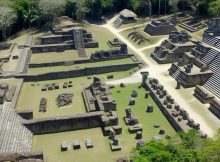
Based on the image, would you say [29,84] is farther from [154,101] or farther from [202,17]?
[202,17]

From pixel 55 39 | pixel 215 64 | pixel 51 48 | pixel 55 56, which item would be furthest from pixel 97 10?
pixel 215 64

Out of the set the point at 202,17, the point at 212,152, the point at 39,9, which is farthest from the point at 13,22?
the point at 212,152

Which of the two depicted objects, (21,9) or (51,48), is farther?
(21,9)

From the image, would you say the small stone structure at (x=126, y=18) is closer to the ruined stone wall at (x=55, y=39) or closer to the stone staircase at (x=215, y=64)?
the ruined stone wall at (x=55, y=39)

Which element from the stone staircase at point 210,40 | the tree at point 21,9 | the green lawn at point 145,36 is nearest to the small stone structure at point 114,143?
the stone staircase at point 210,40

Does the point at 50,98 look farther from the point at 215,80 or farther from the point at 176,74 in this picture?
the point at 215,80

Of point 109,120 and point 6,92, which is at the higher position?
point 109,120
